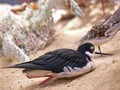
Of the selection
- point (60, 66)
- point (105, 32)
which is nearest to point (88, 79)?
point (60, 66)

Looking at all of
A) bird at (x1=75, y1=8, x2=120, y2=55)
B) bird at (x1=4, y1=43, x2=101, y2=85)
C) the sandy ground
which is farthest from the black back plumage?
bird at (x1=75, y1=8, x2=120, y2=55)

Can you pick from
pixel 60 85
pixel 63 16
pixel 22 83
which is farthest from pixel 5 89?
pixel 63 16

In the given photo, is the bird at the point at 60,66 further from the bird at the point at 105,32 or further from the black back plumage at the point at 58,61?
the bird at the point at 105,32

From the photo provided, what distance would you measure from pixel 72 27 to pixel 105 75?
172 inches

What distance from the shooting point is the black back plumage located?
9.77 ft

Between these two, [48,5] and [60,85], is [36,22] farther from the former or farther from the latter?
[60,85]

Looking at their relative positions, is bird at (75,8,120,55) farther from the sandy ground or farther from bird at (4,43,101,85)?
bird at (4,43,101,85)

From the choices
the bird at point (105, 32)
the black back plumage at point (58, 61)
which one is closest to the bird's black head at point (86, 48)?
the black back plumage at point (58, 61)

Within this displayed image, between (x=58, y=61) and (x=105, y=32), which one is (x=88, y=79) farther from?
(x=105, y=32)

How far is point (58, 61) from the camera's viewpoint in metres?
3.00

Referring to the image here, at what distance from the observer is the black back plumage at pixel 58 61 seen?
117 inches

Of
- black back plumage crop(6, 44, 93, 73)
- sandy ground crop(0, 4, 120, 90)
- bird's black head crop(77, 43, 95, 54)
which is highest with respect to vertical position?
bird's black head crop(77, 43, 95, 54)

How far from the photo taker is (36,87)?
306 centimetres

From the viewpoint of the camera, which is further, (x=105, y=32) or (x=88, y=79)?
(x=105, y=32)
